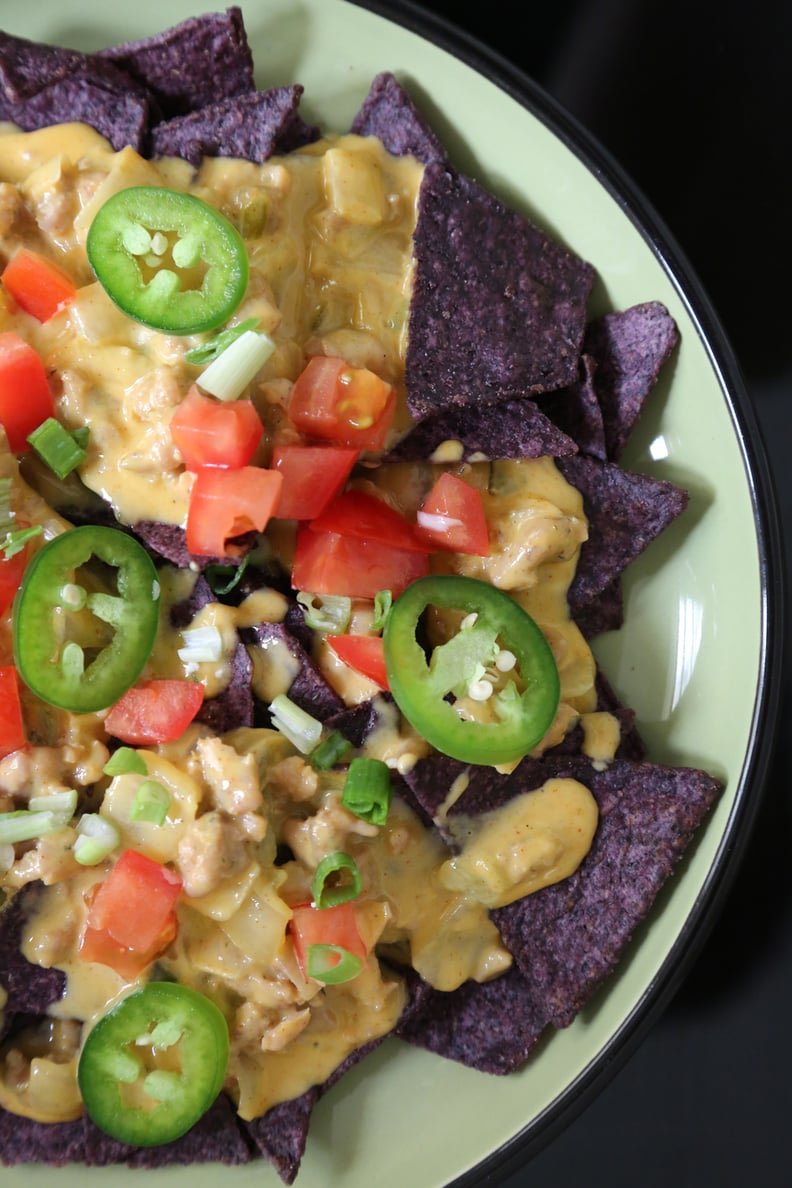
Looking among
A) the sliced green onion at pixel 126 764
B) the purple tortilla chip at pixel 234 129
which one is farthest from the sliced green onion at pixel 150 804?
the purple tortilla chip at pixel 234 129

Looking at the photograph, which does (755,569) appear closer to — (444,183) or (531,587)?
(531,587)

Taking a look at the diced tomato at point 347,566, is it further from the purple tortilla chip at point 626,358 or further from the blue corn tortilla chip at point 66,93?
the blue corn tortilla chip at point 66,93

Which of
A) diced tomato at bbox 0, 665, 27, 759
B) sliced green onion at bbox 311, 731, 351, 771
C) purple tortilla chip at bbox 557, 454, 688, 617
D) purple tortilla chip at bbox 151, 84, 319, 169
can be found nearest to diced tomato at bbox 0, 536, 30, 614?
diced tomato at bbox 0, 665, 27, 759

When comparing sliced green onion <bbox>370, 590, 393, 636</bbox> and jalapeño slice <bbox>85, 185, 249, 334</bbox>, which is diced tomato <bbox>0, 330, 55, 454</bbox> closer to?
jalapeño slice <bbox>85, 185, 249, 334</bbox>

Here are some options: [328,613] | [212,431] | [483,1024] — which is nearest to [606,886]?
[483,1024]

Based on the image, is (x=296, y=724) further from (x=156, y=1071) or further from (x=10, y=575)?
(x=156, y=1071)

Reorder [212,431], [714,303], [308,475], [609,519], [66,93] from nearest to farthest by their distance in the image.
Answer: [212,431] → [308,475] → [66,93] → [609,519] → [714,303]
